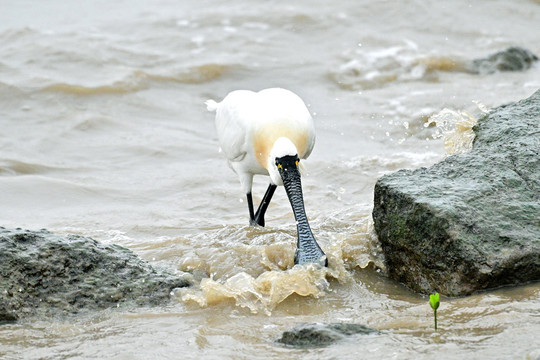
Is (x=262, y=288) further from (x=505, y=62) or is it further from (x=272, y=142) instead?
(x=505, y=62)

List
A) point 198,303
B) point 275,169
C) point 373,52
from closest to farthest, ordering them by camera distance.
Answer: point 198,303 → point 275,169 → point 373,52

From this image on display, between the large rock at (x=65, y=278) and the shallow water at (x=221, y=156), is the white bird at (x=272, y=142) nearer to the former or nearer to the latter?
the shallow water at (x=221, y=156)

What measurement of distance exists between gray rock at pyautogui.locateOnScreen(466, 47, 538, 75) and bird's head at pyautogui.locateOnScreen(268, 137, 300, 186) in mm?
7371

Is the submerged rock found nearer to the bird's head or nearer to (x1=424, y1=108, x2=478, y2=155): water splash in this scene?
the bird's head

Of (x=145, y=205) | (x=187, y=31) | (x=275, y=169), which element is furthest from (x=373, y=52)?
(x=275, y=169)

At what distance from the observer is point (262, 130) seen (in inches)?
271

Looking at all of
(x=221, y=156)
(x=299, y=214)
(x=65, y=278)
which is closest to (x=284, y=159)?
(x=299, y=214)

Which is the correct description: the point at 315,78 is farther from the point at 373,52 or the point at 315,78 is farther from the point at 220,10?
the point at 220,10

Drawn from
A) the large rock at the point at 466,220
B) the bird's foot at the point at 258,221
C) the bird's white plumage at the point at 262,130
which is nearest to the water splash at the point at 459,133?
the large rock at the point at 466,220

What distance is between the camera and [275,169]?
6535 millimetres

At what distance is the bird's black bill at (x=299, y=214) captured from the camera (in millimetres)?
5824

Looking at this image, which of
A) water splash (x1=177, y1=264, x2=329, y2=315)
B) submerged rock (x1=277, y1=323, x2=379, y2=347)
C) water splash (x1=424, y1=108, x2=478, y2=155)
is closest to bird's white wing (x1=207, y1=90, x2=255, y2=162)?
water splash (x1=424, y1=108, x2=478, y2=155)

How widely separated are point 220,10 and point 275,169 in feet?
35.1

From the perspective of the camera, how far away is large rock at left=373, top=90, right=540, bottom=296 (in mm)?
5031
